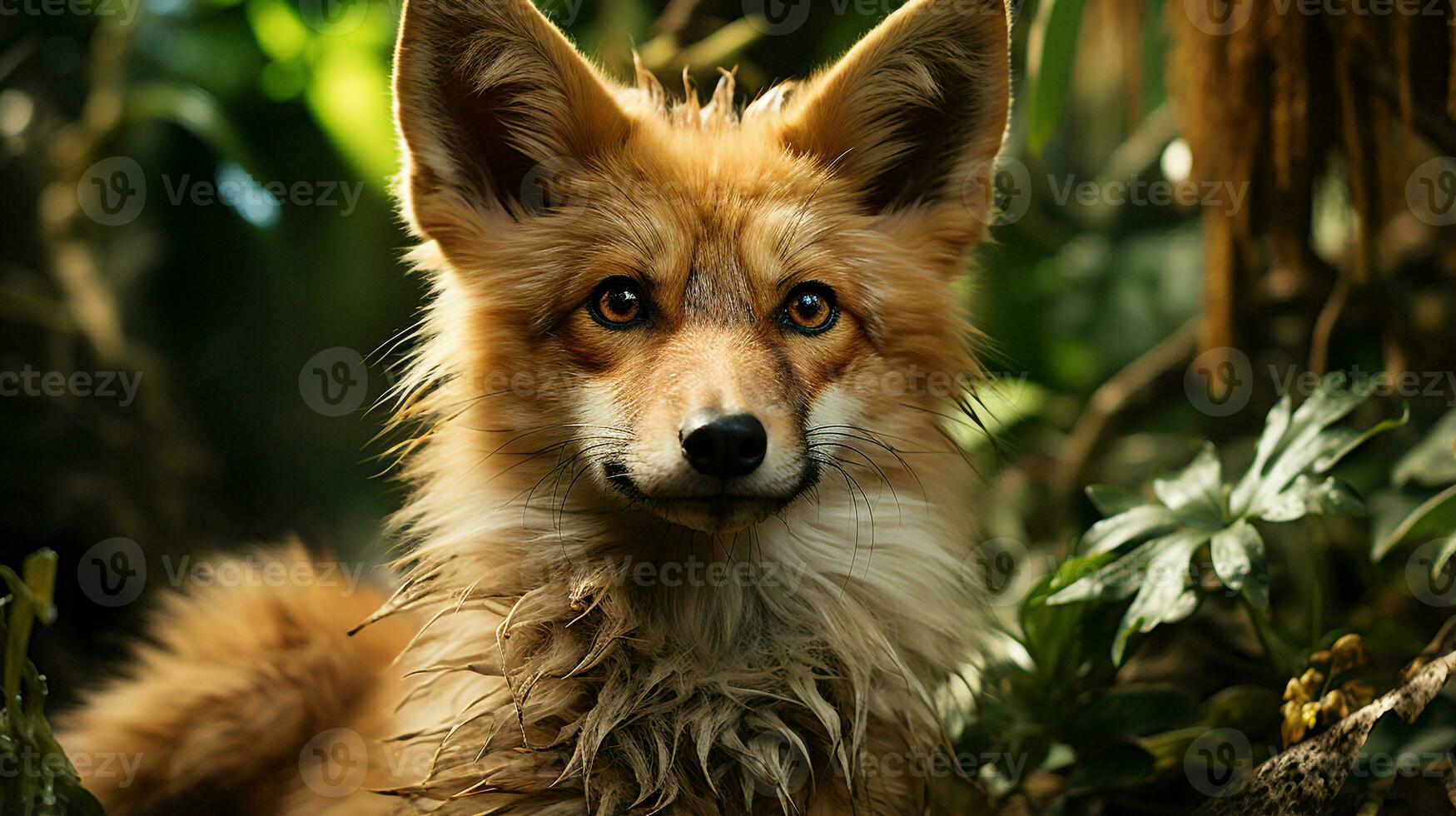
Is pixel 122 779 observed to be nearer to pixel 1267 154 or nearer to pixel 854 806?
pixel 854 806

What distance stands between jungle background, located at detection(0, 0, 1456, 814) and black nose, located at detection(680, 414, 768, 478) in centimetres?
83

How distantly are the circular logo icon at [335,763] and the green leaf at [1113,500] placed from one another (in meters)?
1.69

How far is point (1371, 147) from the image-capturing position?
2.66 meters

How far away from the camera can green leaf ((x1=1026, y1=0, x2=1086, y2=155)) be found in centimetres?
254

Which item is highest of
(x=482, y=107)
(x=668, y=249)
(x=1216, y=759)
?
(x=482, y=107)

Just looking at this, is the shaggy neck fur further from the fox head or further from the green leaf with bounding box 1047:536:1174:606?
the green leaf with bounding box 1047:536:1174:606

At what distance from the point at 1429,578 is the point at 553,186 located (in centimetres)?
215

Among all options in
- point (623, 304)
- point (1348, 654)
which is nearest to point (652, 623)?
point (623, 304)

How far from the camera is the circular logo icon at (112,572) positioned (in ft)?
11.6

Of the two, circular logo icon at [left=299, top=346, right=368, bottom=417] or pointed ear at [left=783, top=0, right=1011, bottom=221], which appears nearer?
pointed ear at [left=783, top=0, right=1011, bottom=221]

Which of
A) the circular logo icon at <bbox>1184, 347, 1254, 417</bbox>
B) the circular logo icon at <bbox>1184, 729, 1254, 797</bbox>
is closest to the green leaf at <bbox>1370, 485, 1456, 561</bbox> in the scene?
the circular logo icon at <bbox>1184, 729, 1254, 797</bbox>

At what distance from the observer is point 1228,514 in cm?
218

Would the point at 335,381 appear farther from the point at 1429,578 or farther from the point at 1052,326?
the point at 1429,578

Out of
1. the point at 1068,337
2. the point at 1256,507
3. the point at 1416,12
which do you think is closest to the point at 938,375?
the point at 1256,507
